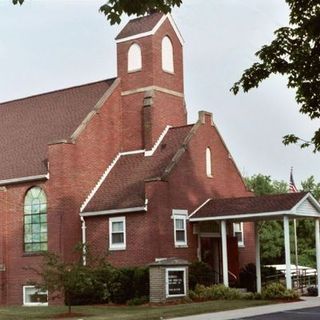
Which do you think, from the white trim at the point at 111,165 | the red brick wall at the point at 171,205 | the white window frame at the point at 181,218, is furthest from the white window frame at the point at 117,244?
the white window frame at the point at 181,218

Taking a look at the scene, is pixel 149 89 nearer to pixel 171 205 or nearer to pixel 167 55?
pixel 167 55

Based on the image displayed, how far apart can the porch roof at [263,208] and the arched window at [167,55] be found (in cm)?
852

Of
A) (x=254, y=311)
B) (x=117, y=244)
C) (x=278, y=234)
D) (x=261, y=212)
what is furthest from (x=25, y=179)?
(x=278, y=234)

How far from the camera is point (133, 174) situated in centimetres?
3691

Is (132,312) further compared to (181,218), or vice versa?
(181,218)

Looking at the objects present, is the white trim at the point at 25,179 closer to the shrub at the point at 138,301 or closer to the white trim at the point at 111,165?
the white trim at the point at 111,165

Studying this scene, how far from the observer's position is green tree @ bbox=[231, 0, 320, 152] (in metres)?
11.2

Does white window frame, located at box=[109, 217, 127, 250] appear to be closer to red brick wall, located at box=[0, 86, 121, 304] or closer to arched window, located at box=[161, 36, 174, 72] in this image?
red brick wall, located at box=[0, 86, 121, 304]

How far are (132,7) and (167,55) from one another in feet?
102

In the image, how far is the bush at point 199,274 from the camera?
33094mm

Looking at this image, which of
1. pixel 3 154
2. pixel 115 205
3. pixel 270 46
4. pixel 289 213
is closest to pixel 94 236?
pixel 115 205

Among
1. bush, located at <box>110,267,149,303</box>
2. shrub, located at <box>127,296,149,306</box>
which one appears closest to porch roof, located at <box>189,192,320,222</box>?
bush, located at <box>110,267,149,303</box>

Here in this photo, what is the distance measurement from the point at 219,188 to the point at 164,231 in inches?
244

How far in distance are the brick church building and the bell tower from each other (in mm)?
54
